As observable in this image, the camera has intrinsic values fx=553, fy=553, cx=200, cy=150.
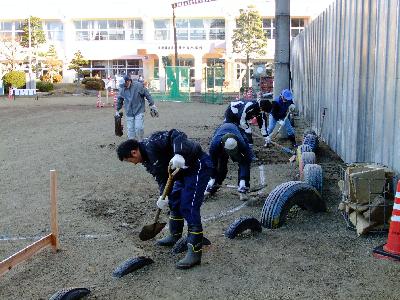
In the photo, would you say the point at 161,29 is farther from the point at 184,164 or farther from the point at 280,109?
the point at 184,164

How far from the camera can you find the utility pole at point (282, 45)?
1444 centimetres

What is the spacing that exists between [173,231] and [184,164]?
1084mm

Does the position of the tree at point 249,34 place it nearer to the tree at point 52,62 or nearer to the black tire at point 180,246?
the tree at point 52,62

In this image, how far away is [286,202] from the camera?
21.3 feet

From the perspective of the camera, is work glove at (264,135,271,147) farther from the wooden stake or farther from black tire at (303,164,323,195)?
the wooden stake

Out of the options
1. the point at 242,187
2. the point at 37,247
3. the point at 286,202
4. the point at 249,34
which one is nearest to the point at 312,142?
the point at 242,187

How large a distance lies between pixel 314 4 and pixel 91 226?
54.8m

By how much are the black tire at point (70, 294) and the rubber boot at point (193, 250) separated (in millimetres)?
1055

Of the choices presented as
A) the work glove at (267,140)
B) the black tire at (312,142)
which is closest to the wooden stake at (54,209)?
the black tire at (312,142)

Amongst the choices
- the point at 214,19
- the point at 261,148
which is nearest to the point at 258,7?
the point at 214,19

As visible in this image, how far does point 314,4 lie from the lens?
188ft

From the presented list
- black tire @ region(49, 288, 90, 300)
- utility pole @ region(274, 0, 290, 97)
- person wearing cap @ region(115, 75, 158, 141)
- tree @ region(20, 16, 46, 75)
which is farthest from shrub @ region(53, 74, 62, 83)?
black tire @ region(49, 288, 90, 300)

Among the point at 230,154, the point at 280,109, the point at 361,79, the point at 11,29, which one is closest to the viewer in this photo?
the point at 230,154

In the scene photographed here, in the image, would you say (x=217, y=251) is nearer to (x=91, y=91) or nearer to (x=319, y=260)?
(x=319, y=260)
